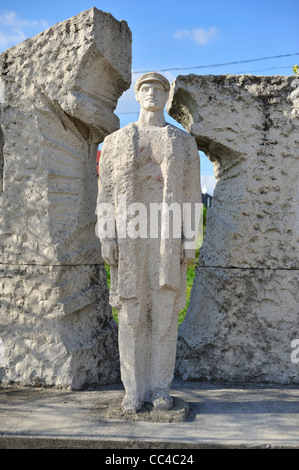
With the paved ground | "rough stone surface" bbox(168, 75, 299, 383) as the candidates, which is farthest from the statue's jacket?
"rough stone surface" bbox(168, 75, 299, 383)

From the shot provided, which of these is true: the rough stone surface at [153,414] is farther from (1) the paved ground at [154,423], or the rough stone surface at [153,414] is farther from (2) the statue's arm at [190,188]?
(2) the statue's arm at [190,188]

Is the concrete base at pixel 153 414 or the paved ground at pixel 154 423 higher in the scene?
the concrete base at pixel 153 414

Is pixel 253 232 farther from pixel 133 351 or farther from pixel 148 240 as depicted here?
pixel 133 351

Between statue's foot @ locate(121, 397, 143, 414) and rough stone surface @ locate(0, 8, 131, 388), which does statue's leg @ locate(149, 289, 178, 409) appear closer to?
statue's foot @ locate(121, 397, 143, 414)

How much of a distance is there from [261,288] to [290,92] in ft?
5.98

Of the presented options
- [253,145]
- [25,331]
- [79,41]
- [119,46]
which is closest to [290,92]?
[253,145]

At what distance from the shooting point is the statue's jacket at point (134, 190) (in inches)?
123

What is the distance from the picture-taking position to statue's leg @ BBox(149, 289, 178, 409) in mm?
3193

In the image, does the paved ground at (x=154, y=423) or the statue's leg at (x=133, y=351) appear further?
the statue's leg at (x=133, y=351)

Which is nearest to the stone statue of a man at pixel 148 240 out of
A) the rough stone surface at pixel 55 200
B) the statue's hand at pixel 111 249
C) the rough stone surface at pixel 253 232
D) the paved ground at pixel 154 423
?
the statue's hand at pixel 111 249

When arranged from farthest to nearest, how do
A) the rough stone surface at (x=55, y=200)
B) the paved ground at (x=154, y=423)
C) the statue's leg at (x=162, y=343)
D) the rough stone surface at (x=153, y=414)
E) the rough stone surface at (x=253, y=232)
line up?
the rough stone surface at (x=253, y=232) < the rough stone surface at (x=55, y=200) < the statue's leg at (x=162, y=343) < the rough stone surface at (x=153, y=414) < the paved ground at (x=154, y=423)

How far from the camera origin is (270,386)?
13.1 feet

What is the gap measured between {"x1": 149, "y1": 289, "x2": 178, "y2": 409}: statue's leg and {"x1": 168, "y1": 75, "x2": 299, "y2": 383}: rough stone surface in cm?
97

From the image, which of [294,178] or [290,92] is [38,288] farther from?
[290,92]
